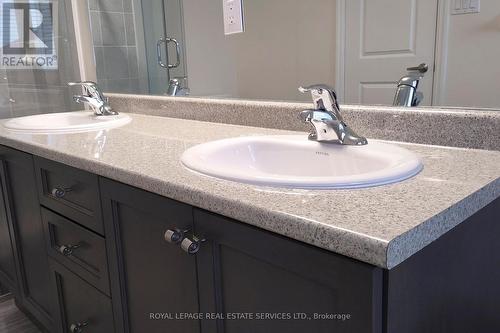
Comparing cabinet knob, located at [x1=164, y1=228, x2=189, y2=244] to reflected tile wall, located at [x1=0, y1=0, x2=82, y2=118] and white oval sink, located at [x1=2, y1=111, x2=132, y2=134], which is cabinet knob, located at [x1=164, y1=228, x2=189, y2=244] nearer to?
white oval sink, located at [x1=2, y1=111, x2=132, y2=134]

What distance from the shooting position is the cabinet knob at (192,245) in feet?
2.50

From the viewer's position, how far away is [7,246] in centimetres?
174

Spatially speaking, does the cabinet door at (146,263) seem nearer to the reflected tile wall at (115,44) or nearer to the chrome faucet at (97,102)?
the chrome faucet at (97,102)

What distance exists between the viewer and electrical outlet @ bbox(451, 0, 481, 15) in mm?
873

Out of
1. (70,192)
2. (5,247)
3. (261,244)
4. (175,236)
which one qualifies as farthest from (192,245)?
(5,247)

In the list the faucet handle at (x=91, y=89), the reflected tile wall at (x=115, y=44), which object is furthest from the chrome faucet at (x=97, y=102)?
the reflected tile wall at (x=115, y=44)

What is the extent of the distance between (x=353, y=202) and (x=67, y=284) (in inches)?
40.5

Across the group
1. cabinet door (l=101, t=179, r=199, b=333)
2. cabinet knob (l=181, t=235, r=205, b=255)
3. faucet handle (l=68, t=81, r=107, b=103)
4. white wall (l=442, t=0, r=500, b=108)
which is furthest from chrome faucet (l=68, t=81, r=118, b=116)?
white wall (l=442, t=0, r=500, b=108)

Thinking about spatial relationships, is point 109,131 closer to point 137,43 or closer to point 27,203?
point 27,203

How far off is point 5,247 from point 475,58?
5.81ft

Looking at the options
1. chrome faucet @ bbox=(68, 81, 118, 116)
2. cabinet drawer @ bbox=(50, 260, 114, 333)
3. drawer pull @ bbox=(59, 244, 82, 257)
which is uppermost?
chrome faucet @ bbox=(68, 81, 118, 116)

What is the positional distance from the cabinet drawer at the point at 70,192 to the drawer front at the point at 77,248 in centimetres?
3

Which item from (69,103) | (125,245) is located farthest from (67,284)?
(69,103)

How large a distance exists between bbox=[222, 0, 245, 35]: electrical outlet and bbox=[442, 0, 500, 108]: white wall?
676mm
